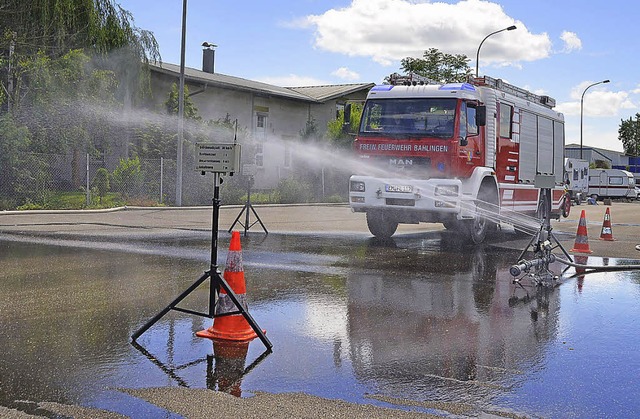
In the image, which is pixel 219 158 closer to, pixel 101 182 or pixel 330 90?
pixel 101 182

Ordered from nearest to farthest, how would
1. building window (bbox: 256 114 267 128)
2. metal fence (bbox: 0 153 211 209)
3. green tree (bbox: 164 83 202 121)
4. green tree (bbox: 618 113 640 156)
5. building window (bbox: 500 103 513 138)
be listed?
building window (bbox: 500 103 513 138) → metal fence (bbox: 0 153 211 209) → green tree (bbox: 164 83 202 121) → building window (bbox: 256 114 267 128) → green tree (bbox: 618 113 640 156)

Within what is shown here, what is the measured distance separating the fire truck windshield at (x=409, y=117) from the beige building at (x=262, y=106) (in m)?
16.0

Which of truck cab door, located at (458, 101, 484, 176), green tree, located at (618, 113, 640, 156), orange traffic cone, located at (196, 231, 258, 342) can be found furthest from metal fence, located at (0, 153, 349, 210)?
green tree, located at (618, 113, 640, 156)

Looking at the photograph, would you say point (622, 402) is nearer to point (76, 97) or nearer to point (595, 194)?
point (76, 97)

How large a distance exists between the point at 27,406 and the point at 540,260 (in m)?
7.31

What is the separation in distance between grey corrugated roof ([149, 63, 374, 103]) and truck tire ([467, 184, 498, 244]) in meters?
18.6

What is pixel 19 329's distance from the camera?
6453mm

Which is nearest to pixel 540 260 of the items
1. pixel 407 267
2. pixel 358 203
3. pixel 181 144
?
pixel 407 267

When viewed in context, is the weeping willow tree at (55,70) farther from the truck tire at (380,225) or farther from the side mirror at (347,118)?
the truck tire at (380,225)

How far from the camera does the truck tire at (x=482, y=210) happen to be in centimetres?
1484

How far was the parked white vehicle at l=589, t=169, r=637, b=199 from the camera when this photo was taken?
54.4 m

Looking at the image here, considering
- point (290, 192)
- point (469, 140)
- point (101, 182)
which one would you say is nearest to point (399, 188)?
point (469, 140)

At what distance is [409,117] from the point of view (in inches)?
572

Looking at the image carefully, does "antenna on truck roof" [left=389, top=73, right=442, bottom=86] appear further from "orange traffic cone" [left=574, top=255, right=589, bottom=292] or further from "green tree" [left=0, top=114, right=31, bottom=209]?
"green tree" [left=0, top=114, right=31, bottom=209]
